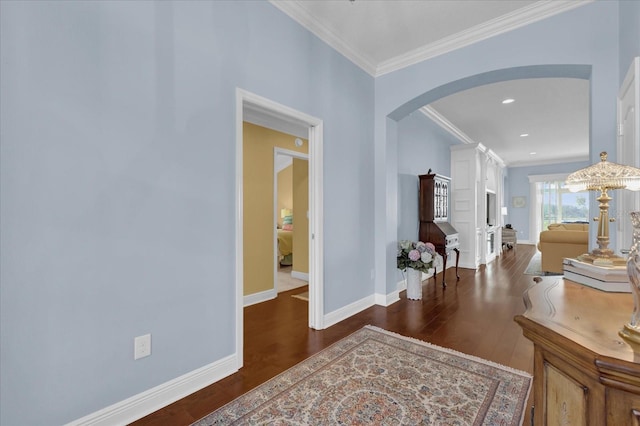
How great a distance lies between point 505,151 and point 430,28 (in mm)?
7154

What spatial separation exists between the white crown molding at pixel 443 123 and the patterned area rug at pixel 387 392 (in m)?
3.93

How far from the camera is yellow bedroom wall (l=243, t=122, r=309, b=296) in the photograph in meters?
3.95

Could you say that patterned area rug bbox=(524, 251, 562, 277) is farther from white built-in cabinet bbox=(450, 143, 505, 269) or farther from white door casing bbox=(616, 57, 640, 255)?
white door casing bbox=(616, 57, 640, 255)

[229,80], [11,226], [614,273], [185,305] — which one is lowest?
[185,305]

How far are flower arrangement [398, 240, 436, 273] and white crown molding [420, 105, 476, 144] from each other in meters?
2.38

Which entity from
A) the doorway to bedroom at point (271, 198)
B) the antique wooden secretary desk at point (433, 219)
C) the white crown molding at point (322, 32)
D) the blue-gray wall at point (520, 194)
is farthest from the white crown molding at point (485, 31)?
the blue-gray wall at point (520, 194)

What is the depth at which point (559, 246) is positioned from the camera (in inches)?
221

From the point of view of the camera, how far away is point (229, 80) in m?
2.18

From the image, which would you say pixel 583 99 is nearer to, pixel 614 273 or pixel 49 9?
pixel 614 273

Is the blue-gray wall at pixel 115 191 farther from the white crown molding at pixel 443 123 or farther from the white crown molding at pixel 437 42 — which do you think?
the white crown molding at pixel 443 123

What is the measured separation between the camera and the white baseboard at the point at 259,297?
386 centimetres

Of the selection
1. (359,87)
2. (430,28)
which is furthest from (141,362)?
(430,28)

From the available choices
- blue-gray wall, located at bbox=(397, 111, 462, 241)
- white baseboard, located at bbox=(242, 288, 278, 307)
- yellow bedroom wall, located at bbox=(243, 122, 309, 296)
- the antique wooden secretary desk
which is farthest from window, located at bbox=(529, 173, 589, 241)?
white baseboard, located at bbox=(242, 288, 278, 307)

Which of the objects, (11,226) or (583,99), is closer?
(11,226)
